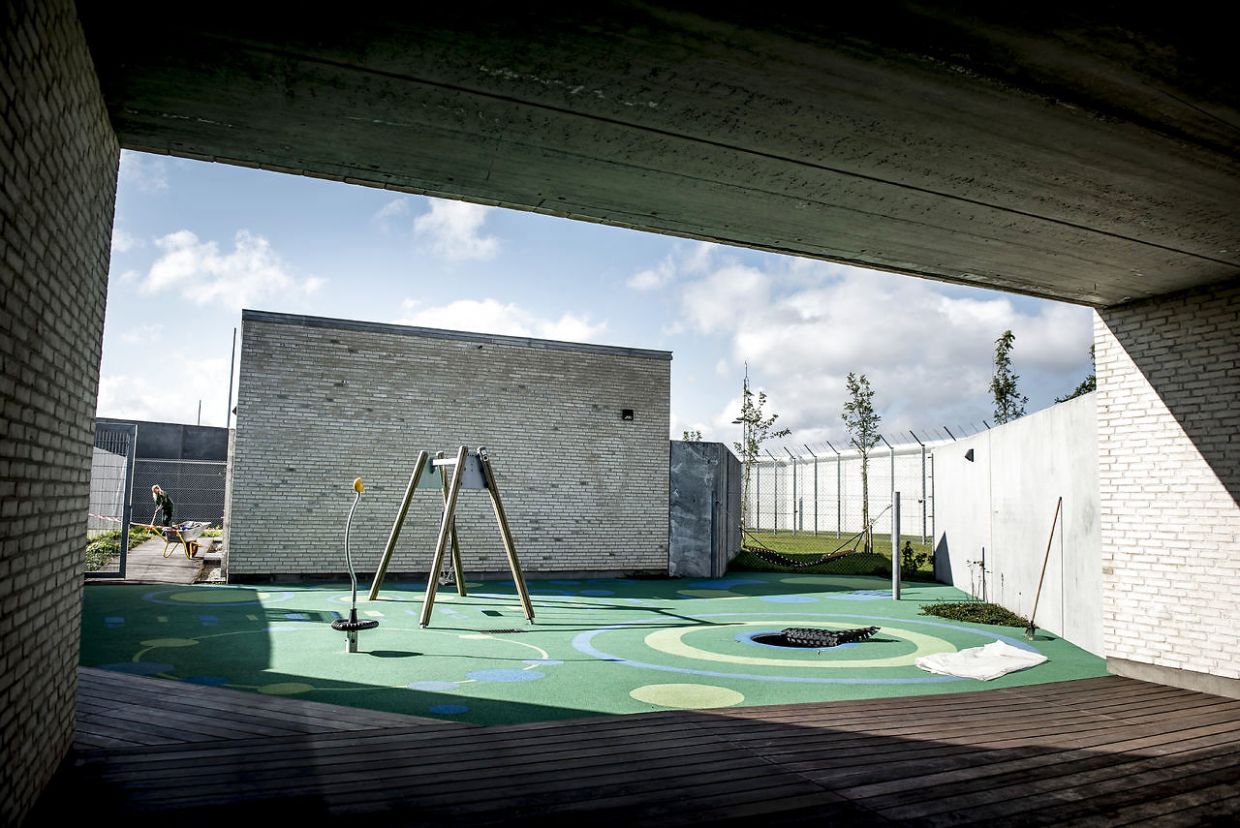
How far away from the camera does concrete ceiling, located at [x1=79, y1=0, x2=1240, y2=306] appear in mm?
3283

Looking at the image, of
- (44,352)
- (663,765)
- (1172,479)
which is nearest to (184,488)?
(44,352)

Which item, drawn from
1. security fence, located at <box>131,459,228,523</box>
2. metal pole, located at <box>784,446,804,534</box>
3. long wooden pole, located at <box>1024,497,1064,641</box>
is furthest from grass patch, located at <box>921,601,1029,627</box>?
security fence, located at <box>131,459,228,523</box>

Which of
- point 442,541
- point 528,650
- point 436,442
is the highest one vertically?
point 436,442

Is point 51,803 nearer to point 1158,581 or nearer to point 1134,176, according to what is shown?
point 1134,176

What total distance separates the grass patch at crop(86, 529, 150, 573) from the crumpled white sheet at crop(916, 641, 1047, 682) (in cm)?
1219

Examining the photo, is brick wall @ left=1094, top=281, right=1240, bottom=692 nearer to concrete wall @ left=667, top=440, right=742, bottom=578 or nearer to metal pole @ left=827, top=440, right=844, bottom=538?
concrete wall @ left=667, top=440, right=742, bottom=578

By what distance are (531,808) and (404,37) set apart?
3.62 metres

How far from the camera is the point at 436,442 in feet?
50.0

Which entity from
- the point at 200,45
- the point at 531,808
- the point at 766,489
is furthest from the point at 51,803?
the point at 766,489

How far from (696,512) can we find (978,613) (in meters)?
6.74

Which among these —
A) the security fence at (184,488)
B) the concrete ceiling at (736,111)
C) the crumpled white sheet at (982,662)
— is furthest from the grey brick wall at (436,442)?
the concrete ceiling at (736,111)

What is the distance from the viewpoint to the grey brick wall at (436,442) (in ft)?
46.4

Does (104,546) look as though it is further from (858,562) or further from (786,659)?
(858,562)

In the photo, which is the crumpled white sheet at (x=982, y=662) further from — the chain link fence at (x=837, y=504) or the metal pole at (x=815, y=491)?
the metal pole at (x=815, y=491)
